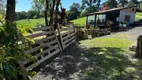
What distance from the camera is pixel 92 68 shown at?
547 centimetres

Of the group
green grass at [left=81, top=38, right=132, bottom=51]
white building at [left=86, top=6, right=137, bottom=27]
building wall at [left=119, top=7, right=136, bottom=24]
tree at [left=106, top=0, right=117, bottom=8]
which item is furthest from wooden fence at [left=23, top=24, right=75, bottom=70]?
tree at [left=106, top=0, right=117, bottom=8]

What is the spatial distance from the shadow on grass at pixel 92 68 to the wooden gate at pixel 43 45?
0.42 metres

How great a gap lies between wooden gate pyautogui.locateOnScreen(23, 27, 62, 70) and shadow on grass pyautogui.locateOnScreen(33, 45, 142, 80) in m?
0.42

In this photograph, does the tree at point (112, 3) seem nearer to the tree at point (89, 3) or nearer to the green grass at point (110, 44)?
the tree at point (89, 3)


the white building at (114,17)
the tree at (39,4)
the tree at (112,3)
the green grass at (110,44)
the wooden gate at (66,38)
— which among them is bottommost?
the green grass at (110,44)

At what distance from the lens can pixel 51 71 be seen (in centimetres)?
Result: 533

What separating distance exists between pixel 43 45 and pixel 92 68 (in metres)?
2.19

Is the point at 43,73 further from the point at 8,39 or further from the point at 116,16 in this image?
the point at 116,16

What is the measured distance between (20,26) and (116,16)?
2686 centimetres

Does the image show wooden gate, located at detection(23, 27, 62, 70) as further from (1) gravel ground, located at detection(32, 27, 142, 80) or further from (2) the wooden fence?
(1) gravel ground, located at detection(32, 27, 142, 80)

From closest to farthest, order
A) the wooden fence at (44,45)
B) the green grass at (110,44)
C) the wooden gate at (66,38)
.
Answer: the wooden fence at (44,45)
the wooden gate at (66,38)
the green grass at (110,44)

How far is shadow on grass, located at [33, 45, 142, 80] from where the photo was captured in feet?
15.7

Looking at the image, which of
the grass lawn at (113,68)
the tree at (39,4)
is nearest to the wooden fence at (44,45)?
the grass lawn at (113,68)

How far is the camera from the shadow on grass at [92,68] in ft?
15.7
